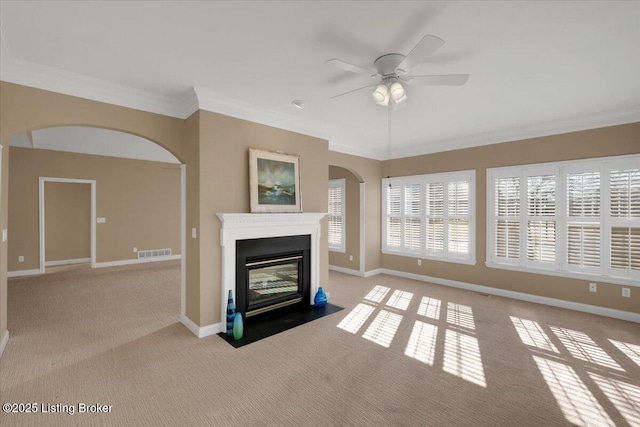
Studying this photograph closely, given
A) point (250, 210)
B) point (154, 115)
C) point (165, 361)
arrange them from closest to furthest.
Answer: point (165, 361), point (154, 115), point (250, 210)

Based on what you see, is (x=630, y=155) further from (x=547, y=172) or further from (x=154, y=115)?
(x=154, y=115)

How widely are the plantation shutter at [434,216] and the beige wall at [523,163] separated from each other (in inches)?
12.1

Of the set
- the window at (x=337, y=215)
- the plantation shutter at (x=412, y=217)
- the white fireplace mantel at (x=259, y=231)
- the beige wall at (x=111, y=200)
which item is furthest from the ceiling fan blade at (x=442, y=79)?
the beige wall at (x=111, y=200)

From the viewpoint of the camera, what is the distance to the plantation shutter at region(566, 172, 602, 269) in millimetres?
4125

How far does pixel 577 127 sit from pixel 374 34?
389 cm

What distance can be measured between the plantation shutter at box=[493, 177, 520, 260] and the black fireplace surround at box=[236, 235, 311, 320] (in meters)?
3.28

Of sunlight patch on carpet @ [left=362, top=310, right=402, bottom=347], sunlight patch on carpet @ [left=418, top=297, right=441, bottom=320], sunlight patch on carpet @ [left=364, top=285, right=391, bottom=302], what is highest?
sunlight patch on carpet @ [left=364, top=285, right=391, bottom=302]

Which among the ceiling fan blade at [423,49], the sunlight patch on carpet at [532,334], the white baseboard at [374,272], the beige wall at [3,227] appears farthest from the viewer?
the white baseboard at [374,272]

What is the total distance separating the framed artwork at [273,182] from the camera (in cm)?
375

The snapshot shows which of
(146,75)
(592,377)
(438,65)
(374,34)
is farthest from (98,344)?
(592,377)

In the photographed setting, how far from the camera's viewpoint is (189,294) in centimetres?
361

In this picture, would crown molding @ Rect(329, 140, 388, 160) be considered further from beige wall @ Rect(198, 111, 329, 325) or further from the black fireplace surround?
the black fireplace surround

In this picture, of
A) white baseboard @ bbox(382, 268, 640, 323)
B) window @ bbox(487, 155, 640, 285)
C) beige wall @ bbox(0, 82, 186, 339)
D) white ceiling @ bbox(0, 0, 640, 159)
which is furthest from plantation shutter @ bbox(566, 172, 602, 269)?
beige wall @ bbox(0, 82, 186, 339)

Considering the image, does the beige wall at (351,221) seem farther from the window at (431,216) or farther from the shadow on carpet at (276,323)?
the shadow on carpet at (276,323)
